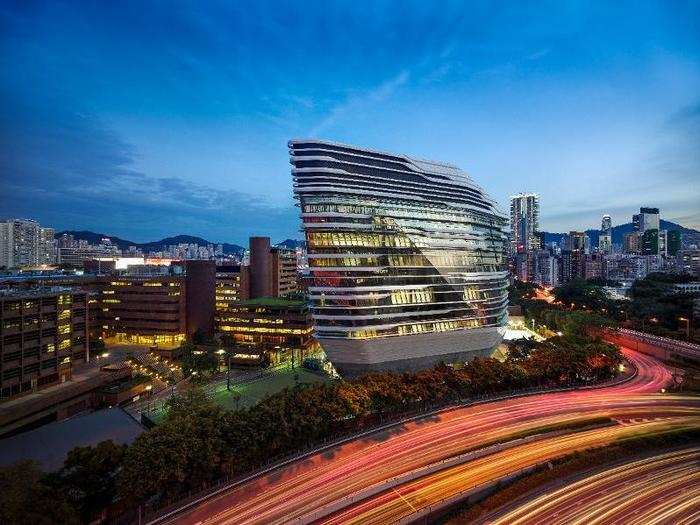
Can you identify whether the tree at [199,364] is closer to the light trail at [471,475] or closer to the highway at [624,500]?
the light trail at [471,475]

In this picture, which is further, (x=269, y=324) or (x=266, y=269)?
(x=266, y=269)

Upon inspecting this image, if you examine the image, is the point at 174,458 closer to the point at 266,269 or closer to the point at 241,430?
the point at 241,430

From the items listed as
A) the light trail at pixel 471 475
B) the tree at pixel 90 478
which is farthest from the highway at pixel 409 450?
the tree at pixel 90 478

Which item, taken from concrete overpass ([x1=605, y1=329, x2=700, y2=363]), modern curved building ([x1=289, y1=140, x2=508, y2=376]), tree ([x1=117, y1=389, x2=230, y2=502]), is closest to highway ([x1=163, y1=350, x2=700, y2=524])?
tree ([x1=117, y1=389, x2=230, y2=502])

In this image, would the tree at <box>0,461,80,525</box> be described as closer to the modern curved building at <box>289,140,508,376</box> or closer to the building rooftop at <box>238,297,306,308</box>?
the modern curved building at <box>289,140,508,376</box>

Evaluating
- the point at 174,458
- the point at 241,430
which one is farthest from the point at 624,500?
the point at 174,458

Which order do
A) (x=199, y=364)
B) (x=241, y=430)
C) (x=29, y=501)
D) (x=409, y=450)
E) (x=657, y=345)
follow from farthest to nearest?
(x=657, y=345)
(x=199, y=364)
(x=409, y=450)
(x=241, y=430)
(x=29, y=501)

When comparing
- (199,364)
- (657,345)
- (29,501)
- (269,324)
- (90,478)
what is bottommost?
(657,345)

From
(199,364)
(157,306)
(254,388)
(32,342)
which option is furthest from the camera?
(157,306)
